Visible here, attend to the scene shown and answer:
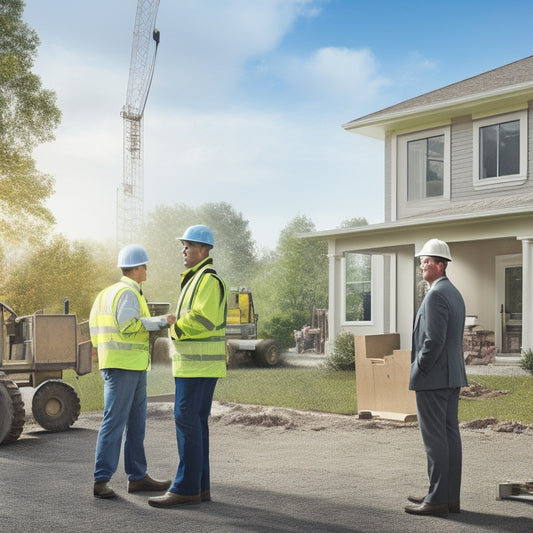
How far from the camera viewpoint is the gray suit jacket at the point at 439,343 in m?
6.95

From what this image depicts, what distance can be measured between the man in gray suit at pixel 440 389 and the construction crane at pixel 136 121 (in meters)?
59.6

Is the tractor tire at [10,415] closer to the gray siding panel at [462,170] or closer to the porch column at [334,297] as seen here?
the porch column at [334,297]

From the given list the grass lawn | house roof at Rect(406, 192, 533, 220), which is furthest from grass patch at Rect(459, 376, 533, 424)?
house roof at Rect(406, 192, 533, 220)

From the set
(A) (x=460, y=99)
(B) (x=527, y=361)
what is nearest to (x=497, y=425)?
(B) (x=527, y=361)

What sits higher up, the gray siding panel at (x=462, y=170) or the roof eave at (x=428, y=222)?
the gray siding panel at (x=462, y=170)

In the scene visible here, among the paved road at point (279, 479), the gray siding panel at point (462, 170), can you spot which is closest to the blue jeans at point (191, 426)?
the paved road at point (279, 479)

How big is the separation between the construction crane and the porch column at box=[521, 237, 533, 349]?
49447mm

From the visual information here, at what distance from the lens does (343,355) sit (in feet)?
71.2

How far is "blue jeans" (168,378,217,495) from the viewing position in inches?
276

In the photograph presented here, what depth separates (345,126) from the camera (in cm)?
2480

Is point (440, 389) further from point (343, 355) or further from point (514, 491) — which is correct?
point (343, 355)

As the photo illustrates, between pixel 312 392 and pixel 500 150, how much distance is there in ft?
29.6

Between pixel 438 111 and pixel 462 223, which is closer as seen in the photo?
pixel 462 223

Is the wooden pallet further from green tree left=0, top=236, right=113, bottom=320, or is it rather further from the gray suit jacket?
green tree left=0, top=236, right=113, bottom=320
